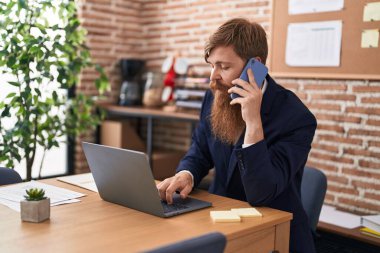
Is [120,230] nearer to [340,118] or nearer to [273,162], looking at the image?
[273,162]

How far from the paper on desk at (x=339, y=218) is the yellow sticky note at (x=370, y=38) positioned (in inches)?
44.2

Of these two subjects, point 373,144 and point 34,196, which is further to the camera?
point 373,144

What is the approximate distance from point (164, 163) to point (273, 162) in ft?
8.78

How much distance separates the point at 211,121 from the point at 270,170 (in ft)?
1.65

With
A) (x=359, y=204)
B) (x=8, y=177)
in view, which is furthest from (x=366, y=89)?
(x=8, y=177)

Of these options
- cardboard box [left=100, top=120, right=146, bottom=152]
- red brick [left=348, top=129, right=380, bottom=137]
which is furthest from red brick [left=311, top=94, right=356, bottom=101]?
cardboard box [left=100, top=120, right=146, bottom=152]

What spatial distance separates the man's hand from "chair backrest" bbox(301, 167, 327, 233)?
0.57 m

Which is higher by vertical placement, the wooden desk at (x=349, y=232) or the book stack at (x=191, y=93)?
the book stack at (x=191, y=93)

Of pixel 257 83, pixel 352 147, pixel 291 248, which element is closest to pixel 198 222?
pixel 291 248

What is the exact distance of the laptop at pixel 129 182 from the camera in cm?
149

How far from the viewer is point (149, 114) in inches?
163

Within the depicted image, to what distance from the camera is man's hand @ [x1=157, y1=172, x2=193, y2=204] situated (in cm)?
173

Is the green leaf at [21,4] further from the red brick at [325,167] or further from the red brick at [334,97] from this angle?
the red brick at [325,167]

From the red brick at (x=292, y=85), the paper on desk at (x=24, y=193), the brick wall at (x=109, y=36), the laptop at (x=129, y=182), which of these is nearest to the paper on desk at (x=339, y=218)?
the red brick at (x=292, y=85)
